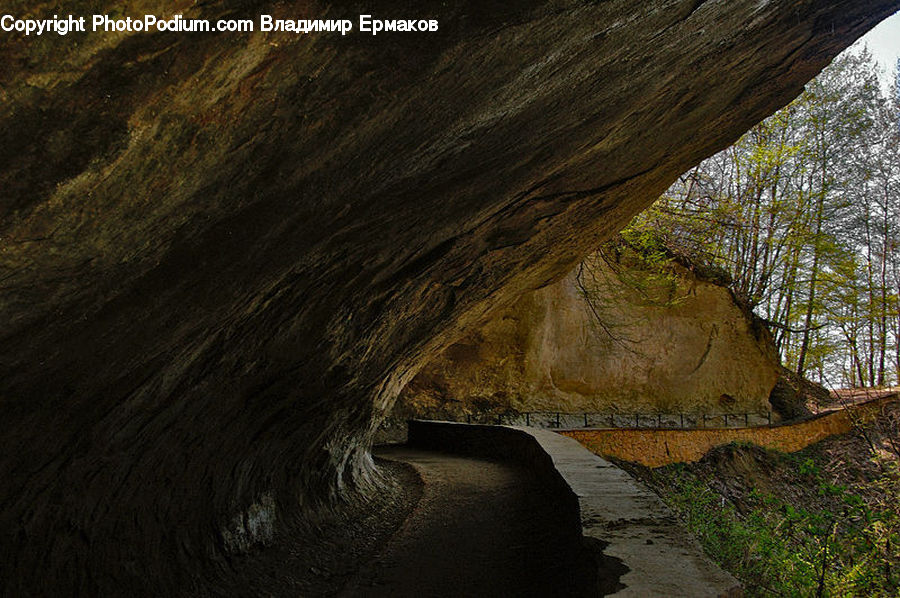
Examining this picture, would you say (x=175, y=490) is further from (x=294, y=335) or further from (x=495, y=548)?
(x=495, y=548)

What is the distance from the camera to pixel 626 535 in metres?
3.76

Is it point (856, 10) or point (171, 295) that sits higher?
point (856, 10)

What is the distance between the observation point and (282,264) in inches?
139

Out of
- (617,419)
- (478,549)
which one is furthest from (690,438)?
(478,549)

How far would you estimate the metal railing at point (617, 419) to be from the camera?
62.4 ft

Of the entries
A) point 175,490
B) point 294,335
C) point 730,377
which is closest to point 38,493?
point 175,490

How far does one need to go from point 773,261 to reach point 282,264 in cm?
2412

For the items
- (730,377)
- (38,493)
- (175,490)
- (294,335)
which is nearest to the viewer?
(38,493)

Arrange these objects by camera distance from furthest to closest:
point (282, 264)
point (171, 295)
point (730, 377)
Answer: point (730, 377)
point (282, 264)
point (171, 295)

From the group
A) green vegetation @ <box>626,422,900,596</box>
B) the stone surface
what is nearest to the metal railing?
green vegetation @ <box>626,422,900,596</box>

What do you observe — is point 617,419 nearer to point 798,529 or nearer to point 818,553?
point 798,529

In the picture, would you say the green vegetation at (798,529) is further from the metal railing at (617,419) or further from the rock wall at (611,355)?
the rock wall at (611,355)

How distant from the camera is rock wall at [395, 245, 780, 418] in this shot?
18.8m

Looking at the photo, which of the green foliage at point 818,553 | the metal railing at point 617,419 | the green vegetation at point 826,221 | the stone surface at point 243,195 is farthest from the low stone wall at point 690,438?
the stone surface at point 243,195
